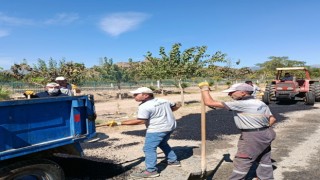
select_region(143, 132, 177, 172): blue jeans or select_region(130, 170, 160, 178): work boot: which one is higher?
select_region(143, 132, 177, 172): blue jeans

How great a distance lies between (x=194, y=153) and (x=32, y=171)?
3.80m

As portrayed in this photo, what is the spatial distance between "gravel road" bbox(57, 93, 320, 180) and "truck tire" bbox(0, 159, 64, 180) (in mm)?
1177

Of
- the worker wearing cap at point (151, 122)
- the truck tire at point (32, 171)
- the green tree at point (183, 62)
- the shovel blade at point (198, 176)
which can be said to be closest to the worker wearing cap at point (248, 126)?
the shovel blade at point (198, 176)

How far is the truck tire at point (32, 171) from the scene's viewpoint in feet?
12.0

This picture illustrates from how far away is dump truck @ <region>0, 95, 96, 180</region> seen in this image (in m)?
3.61

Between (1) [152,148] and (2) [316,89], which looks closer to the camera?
(1) [152,148]

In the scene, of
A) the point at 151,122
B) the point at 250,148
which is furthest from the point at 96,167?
the point at 250,148

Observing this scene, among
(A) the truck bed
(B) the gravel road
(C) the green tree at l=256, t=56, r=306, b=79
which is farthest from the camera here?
(C) the green tree at l=256, t=56, r=306, b=79

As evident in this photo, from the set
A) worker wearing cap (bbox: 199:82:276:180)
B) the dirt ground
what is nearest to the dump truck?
the dirt ground

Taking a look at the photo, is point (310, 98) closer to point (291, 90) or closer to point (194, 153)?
point (291, 90)

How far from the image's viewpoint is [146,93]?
5254mm

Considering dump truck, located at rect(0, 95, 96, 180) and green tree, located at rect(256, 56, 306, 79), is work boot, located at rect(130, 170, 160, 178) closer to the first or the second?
dump truck, located at rect(0, 95, 96, 180)

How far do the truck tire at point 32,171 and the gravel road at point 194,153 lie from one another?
3.86ft

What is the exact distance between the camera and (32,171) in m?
3.94
